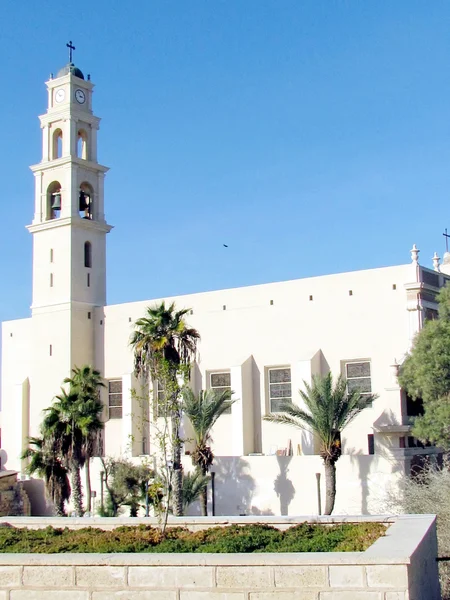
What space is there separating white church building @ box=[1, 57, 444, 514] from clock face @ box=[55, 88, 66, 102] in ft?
0.22

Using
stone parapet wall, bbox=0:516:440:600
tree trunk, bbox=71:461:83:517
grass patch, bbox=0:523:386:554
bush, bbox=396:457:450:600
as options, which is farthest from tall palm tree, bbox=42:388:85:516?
stone parapet wall, bbox=0:516:440:600

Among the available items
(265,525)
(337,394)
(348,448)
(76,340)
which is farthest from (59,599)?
(76,340)

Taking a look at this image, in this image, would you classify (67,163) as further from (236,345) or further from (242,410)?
(242,410)

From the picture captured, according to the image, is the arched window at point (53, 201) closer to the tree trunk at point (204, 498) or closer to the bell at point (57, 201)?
the bell at point (57, 201)

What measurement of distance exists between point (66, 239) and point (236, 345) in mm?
10330

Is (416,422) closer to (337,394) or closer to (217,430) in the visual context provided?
(337,394)

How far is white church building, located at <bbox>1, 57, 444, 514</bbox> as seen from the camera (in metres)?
29.5

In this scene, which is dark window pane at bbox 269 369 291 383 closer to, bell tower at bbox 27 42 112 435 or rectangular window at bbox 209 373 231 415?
rectangular window at bbox 209 373 231 415

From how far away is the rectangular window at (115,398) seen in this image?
37.6m

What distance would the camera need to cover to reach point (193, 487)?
94.2ft

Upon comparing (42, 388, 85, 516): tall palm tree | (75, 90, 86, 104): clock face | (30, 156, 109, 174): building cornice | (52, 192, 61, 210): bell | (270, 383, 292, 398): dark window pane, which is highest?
(75, 90, 86, 104): clock face

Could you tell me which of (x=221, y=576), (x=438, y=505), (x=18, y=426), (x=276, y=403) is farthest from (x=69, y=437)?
(x=221, y=576)

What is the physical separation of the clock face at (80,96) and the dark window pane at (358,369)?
1906 cm

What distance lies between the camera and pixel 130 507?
31.1 meters
